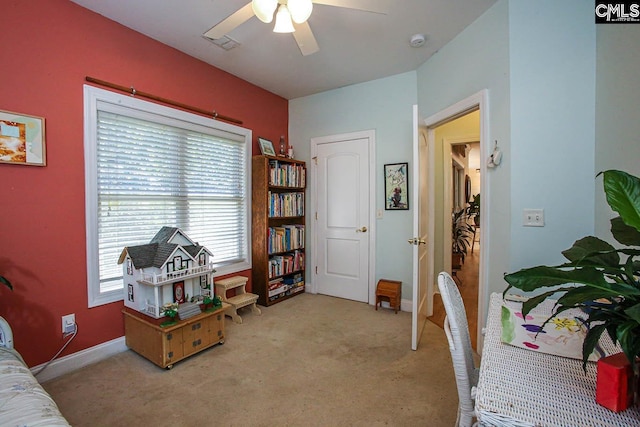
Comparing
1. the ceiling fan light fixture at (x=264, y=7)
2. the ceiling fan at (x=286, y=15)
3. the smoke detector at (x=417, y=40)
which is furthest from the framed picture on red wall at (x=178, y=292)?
the smoke detector at (x=417, y=40)

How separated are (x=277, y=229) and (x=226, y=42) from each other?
2.01 m

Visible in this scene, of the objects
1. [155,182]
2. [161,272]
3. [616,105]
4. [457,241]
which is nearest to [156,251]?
[161,272]

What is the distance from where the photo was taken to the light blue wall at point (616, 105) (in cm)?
144

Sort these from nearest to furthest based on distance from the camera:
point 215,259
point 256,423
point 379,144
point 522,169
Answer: point 256,423 < point 522,169 < point 215,259 < point 379,144

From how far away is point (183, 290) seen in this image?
2.30 m

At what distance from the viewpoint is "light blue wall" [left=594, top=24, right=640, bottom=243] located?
144 cm

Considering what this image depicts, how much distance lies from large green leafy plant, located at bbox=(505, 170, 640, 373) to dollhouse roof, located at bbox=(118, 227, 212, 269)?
219 centimetres

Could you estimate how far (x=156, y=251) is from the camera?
223 cm

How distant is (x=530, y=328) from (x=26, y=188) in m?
2.91

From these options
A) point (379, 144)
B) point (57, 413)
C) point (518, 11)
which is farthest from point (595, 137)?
point (57, 413)

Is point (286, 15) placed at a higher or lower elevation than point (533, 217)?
higher

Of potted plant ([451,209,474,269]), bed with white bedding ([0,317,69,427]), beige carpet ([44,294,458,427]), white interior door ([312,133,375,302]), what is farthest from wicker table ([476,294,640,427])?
potted plant ([451,209,474,269])

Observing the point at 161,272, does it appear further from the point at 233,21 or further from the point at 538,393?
the point at 538,393

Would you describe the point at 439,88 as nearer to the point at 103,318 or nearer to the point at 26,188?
the point at 26,188
